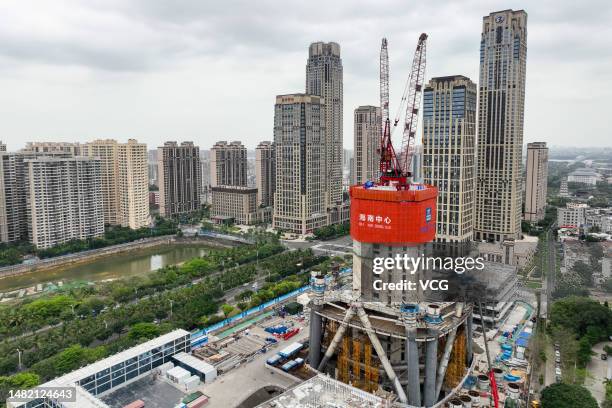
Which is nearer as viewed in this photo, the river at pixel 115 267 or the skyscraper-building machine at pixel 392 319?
the skyscraper-building machine at pixel 392 319

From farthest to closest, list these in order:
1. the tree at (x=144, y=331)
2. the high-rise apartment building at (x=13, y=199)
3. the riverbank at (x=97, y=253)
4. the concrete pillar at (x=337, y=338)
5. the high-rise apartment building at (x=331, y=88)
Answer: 1. the high-rise apartment building at (x=331, y=88)
2. the high-rise apartment building at (x=13, y=199)
3. the riverbank at (x=97, y=253)
4. the tree at (x=144, y=331)
5. the concrete pillar at (x=337, y=338)

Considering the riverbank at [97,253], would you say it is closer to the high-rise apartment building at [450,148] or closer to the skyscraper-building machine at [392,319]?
the high-rise apartment building at [450,148]

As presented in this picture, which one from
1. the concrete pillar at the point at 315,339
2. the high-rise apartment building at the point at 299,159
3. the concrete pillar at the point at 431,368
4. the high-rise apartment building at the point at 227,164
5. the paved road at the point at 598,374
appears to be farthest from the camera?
the high-rise apartment building at the point at 227,164

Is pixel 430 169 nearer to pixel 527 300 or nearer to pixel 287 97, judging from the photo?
pixel 527 300

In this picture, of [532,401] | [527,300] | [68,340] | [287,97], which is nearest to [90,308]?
[68,340]

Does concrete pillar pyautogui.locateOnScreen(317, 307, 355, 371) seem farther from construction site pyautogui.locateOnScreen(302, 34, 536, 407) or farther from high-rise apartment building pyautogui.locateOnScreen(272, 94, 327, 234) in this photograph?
high-rise apartment building pyautogui.locateOnScreen(272, 94, 327, 234)

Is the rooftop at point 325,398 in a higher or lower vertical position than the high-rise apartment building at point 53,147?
lower

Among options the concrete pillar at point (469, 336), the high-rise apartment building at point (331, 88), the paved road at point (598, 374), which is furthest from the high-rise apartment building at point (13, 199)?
the paved road at point (598, 374)
